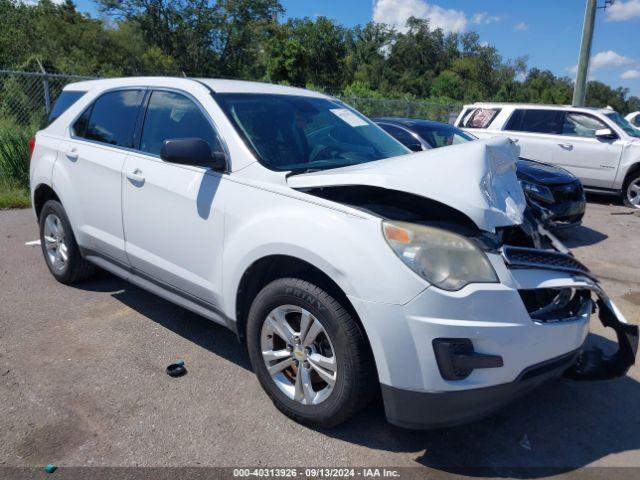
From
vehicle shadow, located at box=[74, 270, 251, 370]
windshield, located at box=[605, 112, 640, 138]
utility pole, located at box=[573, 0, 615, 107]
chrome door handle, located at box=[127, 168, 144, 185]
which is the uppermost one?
utility pole, located at box=[573, 0, 615, 107]

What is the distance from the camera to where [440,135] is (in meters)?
8.34

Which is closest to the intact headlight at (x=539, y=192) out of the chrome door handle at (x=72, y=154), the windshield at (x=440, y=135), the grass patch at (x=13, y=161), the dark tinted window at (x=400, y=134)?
the windshield at (x=440, y=135)

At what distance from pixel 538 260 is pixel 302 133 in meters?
1.71

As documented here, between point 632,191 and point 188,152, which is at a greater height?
point 188,152

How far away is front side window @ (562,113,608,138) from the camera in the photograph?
1030cm

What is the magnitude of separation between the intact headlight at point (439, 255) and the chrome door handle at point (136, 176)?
191 centimetres

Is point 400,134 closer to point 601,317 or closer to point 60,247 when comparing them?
point 60,247

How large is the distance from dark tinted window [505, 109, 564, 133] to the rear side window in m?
0.36

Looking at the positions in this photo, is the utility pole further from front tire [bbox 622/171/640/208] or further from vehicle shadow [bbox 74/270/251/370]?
vehicle shadow [bbox 74/270/251/370]

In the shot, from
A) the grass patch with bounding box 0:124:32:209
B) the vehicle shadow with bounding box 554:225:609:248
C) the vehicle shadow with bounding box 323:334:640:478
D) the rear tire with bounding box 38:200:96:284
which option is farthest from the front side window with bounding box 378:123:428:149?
the grass patch with bounding box 0:124:32:209

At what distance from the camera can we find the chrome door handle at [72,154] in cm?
432

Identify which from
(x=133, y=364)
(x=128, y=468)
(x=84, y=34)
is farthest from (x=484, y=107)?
(x=84, y=34)

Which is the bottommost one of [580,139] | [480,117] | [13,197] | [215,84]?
[13,197]

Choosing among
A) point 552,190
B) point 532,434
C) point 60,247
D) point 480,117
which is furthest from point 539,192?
point 60,247
